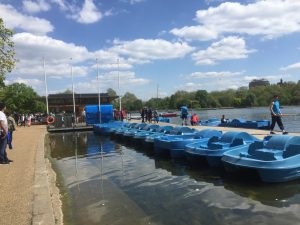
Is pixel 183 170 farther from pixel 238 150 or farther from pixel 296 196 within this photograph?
pixel 296 196

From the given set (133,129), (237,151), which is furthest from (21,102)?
(237,151)

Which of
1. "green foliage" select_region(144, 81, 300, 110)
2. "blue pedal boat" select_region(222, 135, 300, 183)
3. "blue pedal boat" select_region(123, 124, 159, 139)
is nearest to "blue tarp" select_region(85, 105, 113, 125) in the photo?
"blue pedal boat" select_region(123, 124, 159, 139)

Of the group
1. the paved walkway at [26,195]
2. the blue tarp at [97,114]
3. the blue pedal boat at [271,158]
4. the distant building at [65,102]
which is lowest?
the paved walkway at [26,195]

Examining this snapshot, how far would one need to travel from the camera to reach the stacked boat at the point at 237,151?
9.36 metres

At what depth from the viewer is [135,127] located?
23.9 meters

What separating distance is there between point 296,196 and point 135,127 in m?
16.1

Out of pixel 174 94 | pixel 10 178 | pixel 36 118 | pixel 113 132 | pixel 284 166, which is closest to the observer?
pixel 284 166

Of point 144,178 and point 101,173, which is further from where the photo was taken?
point 101,173

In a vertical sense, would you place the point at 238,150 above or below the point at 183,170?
above

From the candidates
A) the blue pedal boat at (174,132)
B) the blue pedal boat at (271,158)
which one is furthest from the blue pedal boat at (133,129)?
the blue pedal boat at (271,158)

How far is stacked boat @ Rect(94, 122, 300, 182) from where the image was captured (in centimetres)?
936

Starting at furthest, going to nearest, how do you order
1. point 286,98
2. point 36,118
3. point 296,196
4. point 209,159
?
1. point 286,98
2. point 36,118
3. point 209,159
4. point 296,196

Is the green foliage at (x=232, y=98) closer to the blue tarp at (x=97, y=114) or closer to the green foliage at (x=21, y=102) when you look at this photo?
the green foliage at (x=21, y=102)

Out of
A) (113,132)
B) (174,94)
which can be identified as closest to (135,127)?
(113,132)
